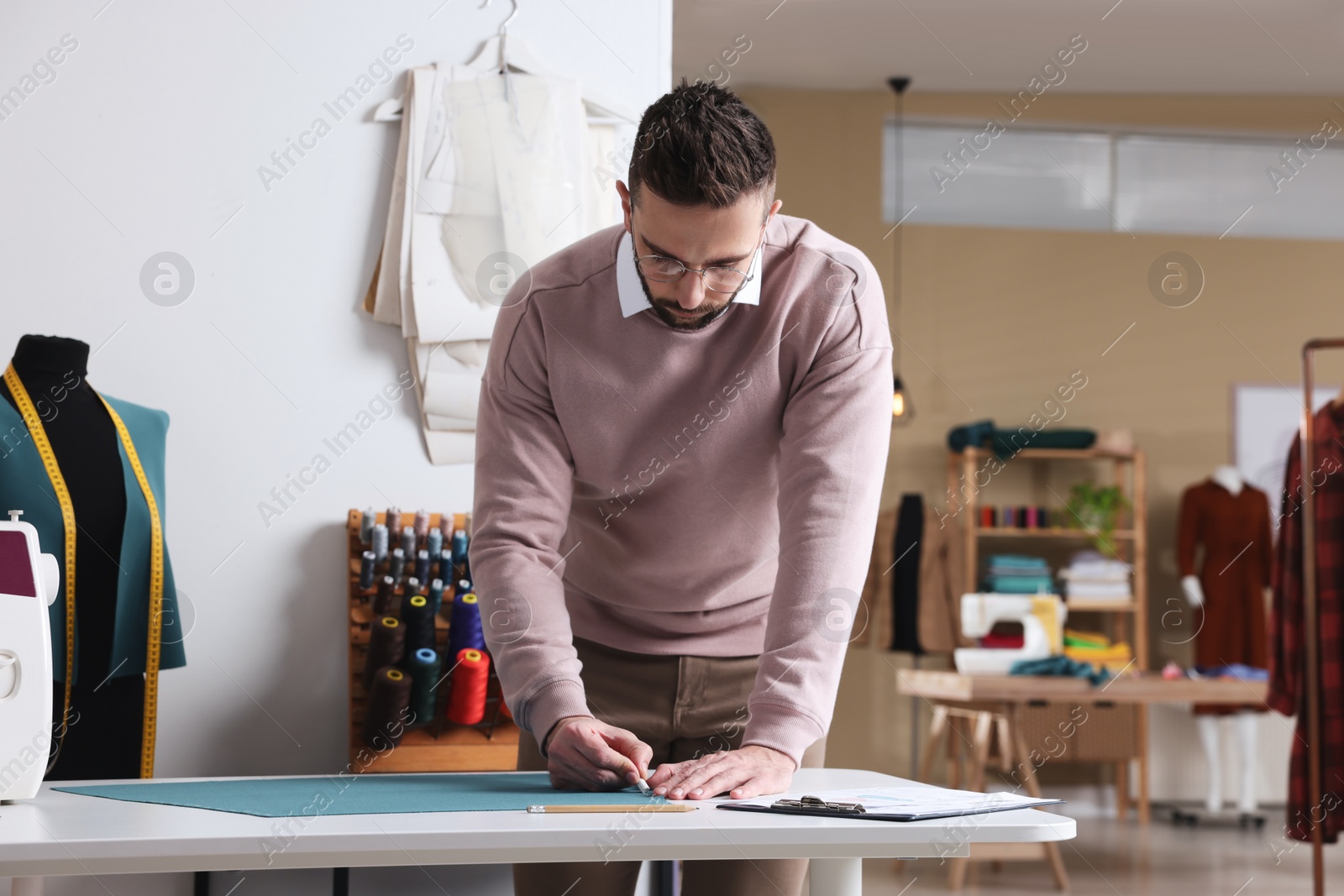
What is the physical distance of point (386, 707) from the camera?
2176 millimetres

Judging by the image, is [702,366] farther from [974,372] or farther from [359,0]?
[974,372]

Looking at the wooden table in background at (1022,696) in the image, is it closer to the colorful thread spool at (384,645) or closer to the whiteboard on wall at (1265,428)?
the whiteboard on wall at (1265,428)

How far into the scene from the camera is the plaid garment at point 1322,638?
2986 mm

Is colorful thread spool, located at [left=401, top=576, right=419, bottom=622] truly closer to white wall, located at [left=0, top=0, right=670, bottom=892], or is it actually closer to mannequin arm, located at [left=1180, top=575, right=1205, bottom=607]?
white wall, located at [left=0, top=0, right=670, bottom=892]

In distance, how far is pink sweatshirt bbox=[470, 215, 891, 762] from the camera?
4.70 feet

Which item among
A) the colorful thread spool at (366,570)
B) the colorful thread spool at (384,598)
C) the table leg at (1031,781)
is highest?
the colorful thread spool at (366,570)

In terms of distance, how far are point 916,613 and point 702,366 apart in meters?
4.35

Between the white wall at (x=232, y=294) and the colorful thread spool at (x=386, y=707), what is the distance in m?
0.21

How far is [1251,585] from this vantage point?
5.70 meters

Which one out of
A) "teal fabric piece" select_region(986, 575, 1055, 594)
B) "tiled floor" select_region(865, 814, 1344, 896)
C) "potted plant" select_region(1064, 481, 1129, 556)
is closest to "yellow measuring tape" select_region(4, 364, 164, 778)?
"tiled floor" select_region(865, 814, 1344, 896)

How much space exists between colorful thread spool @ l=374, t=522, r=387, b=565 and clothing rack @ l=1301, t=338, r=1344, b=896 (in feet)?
7.43

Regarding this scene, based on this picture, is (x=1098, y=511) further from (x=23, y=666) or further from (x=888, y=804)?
→ (x=23, y=666)

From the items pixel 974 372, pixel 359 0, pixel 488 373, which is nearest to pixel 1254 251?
pixel 974 372

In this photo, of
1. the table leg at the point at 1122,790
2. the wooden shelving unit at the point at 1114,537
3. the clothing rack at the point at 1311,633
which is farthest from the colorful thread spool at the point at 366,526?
the table leg at the point at 1122,790
